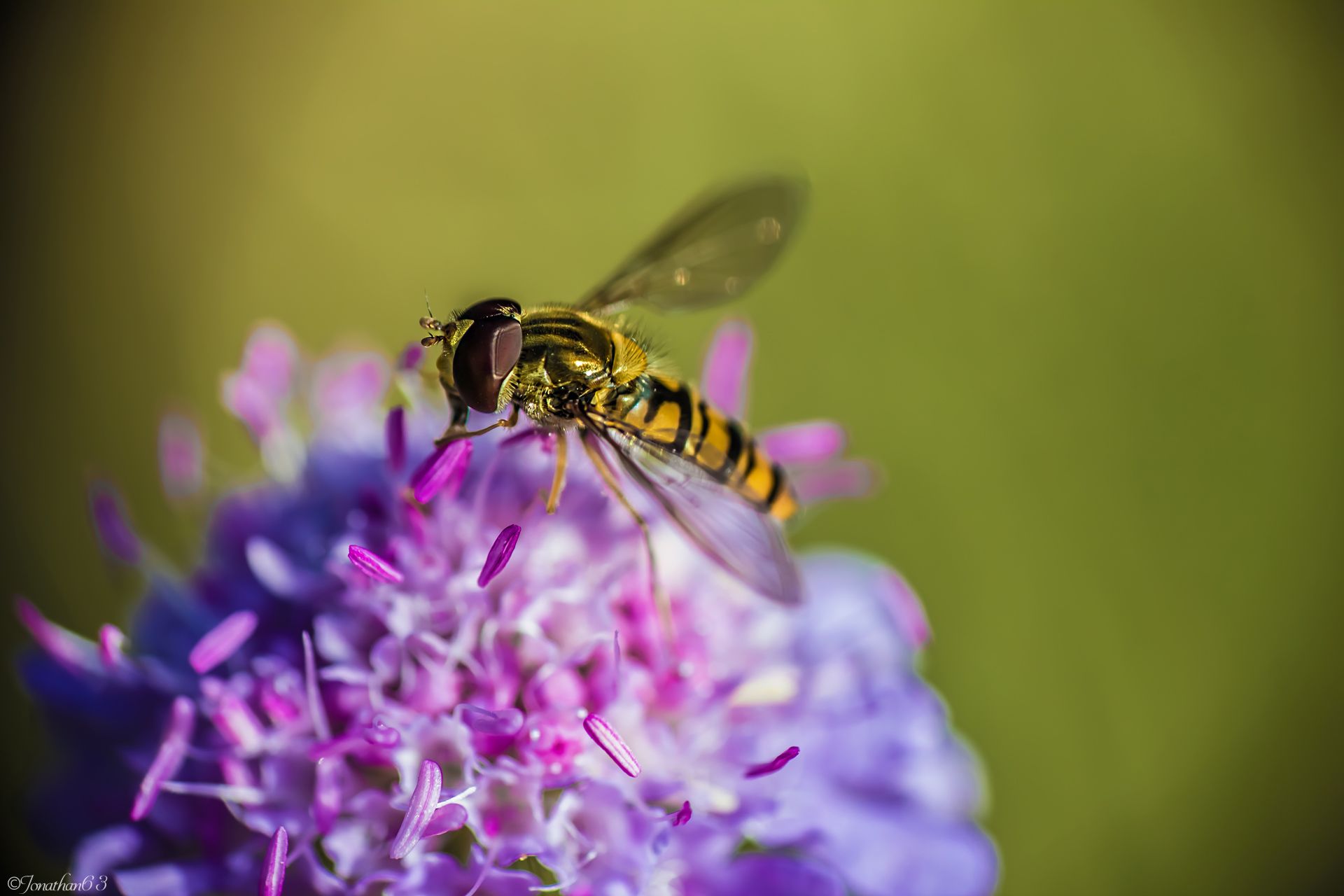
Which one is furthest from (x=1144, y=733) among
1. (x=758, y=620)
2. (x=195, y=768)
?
(x=195, y=768)

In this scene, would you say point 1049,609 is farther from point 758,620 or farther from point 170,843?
point 170,843

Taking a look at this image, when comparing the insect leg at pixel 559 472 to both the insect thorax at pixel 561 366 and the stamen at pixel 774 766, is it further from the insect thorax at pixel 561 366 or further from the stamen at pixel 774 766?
the stamen at pixel 774 766

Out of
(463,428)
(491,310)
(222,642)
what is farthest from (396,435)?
(222,642)

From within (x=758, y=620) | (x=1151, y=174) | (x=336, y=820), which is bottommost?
(x=336, y=820)

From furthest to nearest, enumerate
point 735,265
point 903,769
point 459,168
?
1. point 459,168
2. point 735,265
3. point 903,769

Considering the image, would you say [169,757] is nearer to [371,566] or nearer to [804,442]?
[371,566]

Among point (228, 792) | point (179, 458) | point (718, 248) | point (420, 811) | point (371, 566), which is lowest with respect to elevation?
point (228, 792)

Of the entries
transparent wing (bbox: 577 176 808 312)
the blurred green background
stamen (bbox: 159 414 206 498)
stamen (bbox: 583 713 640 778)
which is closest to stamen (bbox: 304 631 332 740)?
stamen (bbox: 583 713 640 778)
